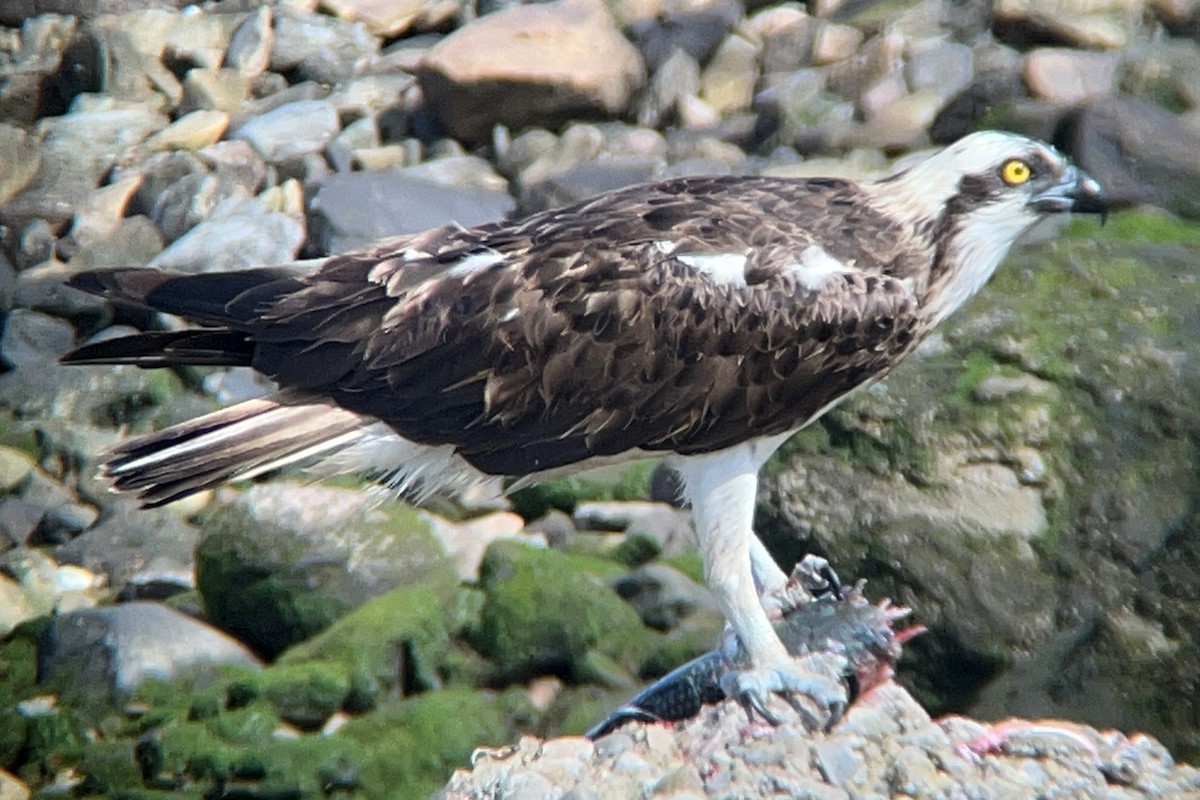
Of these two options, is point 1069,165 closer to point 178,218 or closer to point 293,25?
point 178,218

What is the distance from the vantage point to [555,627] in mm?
7824

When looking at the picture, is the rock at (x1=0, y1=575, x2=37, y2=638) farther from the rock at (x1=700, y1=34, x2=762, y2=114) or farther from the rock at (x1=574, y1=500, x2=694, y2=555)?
the rock at (x1=700, y1=34, x2=762, y2=114)

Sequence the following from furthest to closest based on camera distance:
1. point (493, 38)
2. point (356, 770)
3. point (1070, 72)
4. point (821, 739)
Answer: point (493, 38)
point (1070, 72)
point (356, 770)
point (821, 739)

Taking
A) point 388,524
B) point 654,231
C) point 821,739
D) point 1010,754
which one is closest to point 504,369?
point 654,231

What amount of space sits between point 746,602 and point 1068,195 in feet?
5.59

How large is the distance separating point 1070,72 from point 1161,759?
7.05m

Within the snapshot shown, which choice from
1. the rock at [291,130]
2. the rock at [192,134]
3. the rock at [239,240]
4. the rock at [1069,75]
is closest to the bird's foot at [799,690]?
the rock at [239,240]

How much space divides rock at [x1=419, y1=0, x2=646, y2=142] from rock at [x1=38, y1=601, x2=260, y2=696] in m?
5.18

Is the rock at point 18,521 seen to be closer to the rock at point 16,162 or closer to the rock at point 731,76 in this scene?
the rock at point 16,162

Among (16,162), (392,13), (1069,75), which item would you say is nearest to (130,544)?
(16,162)

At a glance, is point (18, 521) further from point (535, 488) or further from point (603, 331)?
point (603, 331)

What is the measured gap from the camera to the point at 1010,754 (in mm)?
5340

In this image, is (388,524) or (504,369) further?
(388,524)

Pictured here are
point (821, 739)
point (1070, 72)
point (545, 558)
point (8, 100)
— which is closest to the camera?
point (821, 739)
